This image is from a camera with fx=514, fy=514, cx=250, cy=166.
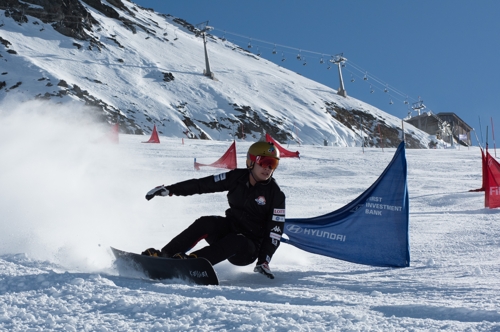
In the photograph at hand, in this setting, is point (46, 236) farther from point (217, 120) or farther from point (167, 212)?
point (217, 120)

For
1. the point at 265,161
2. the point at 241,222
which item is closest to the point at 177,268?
the point at 241,222

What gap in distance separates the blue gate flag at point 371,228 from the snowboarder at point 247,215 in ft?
1.77

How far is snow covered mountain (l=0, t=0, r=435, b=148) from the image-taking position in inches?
1703

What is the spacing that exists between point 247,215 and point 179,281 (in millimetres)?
1008

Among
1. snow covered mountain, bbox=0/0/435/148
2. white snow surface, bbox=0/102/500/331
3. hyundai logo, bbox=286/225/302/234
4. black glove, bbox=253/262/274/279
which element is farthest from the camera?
snow covered mountain, bbox=0/0/435/148

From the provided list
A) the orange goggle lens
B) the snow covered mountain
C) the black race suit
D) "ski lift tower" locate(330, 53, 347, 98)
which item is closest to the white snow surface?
the black race suit

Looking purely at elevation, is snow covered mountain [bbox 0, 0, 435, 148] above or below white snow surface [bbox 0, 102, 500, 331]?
above

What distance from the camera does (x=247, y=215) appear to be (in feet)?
15.0

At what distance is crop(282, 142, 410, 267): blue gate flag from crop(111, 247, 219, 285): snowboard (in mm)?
1361

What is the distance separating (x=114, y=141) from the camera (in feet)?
61.2

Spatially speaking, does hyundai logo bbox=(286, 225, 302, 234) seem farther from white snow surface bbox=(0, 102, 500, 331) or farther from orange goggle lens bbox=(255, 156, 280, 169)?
orange goggle lens bbox=(255, 156, 280, 169)

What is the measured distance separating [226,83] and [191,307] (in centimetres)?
5621

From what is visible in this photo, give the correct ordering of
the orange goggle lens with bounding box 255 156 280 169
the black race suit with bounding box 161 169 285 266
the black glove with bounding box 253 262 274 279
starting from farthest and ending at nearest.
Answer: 1. the orange goggle lens with bounding box 255 156 280 169
2. the black race suit with bounding box 161 169 285 266
3. the black glove with bounding box 253 262 274 279

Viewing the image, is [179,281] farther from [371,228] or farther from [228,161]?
[228,161]
